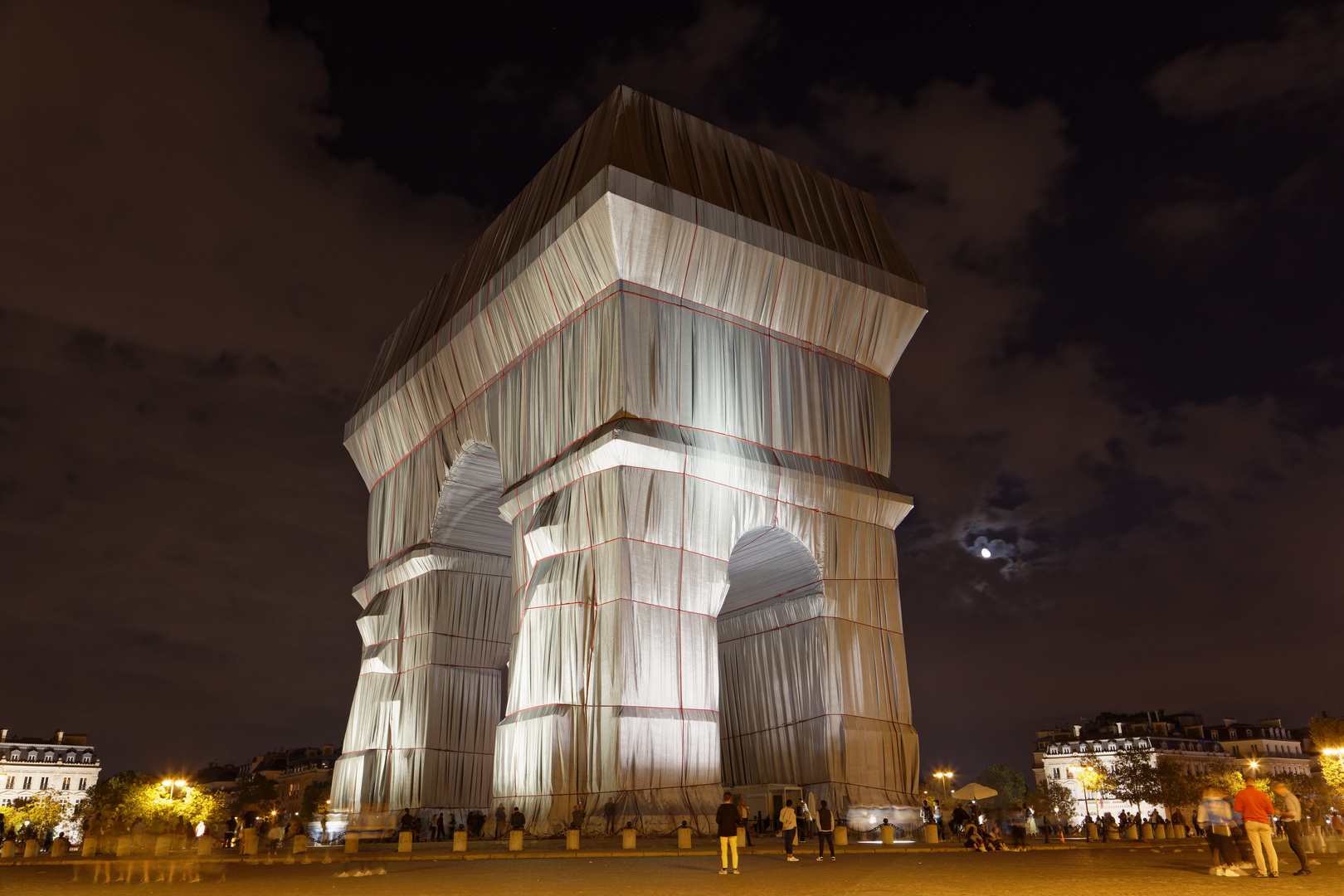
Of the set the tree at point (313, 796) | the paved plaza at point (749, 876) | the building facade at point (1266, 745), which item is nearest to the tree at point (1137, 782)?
the building facade at point (1266, 745)

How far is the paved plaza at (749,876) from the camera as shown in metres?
10.9

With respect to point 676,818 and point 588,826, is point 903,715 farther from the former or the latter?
point 588,826

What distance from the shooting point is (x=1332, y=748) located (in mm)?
49688

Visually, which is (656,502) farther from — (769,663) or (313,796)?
(313,796)

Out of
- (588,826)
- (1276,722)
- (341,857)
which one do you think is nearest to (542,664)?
(588,826)

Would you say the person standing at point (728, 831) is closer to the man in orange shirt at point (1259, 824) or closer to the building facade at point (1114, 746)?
the man in orange shirt at point (1259, 824)

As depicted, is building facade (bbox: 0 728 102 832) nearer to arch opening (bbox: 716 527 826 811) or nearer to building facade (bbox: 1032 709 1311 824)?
arch opening (bbox: 716 527 826 811)

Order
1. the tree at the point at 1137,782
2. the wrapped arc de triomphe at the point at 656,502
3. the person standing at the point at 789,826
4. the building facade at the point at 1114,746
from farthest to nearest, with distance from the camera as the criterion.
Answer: the building facade at the point at 1114,746 → the tree at the point at 1137,782 → the wrapped arc de triomphe at the point at 656,502 → the person standing at the point at 789,826

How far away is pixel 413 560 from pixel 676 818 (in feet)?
50.2

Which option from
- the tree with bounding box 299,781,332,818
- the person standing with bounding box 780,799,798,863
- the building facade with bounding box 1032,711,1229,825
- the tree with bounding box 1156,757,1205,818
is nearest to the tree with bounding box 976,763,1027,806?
the building facade with bounding box 1032,711,1229,825

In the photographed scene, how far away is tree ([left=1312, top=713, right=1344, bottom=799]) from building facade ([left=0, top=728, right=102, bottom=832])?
9396 cm

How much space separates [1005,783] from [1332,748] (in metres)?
73.7

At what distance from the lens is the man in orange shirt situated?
12.2 m

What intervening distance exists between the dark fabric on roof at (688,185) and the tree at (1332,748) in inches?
1410
